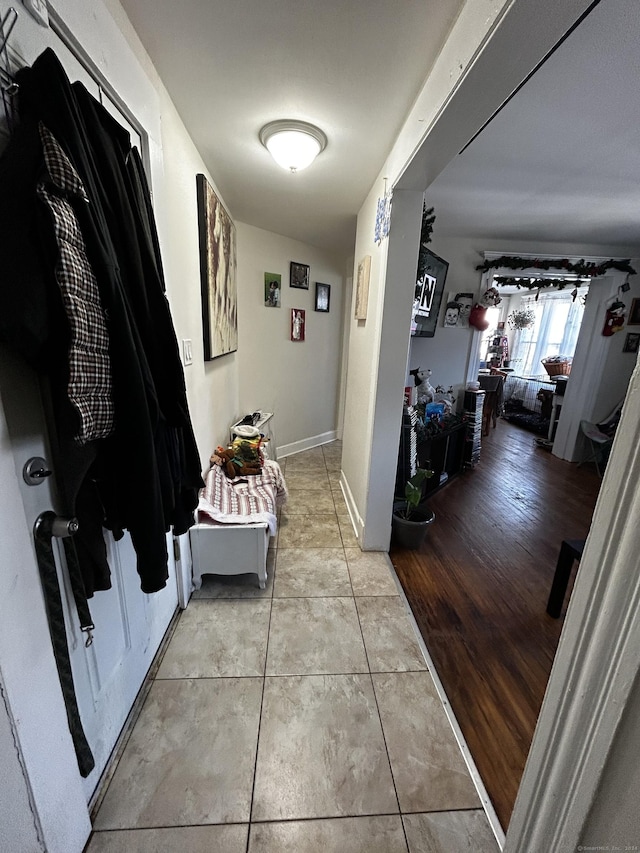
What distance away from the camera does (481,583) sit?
1.92 meters

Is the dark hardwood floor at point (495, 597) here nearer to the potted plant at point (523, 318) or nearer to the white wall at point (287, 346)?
the white wall at point (287, 346)

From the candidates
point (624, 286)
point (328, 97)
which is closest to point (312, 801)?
point (328, 97)

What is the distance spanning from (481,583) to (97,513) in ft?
6.54

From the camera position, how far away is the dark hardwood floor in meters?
1.20

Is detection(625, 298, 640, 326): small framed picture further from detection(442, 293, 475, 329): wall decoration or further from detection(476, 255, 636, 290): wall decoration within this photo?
detection(442, 293, 475, 329): wall decoration

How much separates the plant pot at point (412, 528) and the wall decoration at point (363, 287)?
4.49 feet

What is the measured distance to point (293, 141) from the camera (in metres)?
1.49

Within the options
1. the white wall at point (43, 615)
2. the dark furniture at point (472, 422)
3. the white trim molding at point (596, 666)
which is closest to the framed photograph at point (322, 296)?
the dark furniture at point (472, 422)

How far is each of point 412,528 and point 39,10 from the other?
238 centimetres

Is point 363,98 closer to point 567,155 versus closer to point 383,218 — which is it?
point 383,218

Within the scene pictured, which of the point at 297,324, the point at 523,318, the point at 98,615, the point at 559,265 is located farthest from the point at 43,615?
the point at 523,318

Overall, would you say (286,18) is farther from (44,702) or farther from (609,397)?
(609,397)

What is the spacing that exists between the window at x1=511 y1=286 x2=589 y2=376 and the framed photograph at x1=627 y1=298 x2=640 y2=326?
2.98 meters

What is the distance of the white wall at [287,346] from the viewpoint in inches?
119
